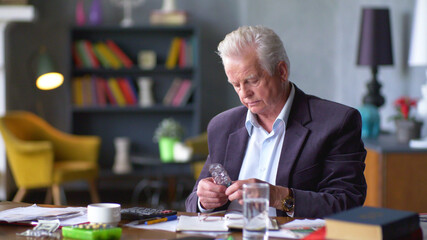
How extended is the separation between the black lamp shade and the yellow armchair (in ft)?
9.01

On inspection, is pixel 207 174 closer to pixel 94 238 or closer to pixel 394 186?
pixel 94 238

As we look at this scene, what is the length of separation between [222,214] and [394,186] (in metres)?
1.92

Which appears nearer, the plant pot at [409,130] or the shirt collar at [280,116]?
the shirt collar at [280,116]

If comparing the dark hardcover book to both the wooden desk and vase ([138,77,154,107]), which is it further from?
vase ([138,77,154,107])

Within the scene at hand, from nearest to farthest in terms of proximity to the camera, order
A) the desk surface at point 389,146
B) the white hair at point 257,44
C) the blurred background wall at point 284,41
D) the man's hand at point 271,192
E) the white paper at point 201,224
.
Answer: the white paper at point 201,224 → the man's hand at point 271,192 → the white hair at point 257,44 → the desk surface at point 389,146 → the blurred background wall at point 284,41

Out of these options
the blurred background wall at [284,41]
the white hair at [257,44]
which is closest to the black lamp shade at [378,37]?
the blurred background wall at [284,41]

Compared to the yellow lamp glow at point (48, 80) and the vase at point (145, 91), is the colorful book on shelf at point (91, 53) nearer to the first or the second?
the vase at point (145, 91)

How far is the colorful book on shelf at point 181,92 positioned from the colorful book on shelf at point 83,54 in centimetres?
98

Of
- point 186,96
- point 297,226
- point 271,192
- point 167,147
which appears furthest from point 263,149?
point 186,96

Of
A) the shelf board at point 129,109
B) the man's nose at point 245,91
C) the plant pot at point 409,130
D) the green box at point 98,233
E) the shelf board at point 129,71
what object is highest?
the man's nose at point 245,91

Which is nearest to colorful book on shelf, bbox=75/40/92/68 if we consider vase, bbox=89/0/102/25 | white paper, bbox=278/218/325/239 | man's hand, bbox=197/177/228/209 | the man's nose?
vase, bbox=89/0/102/25

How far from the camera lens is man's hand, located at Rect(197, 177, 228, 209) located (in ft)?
6.29

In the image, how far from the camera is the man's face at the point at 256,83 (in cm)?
209

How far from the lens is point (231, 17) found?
22.5ft
